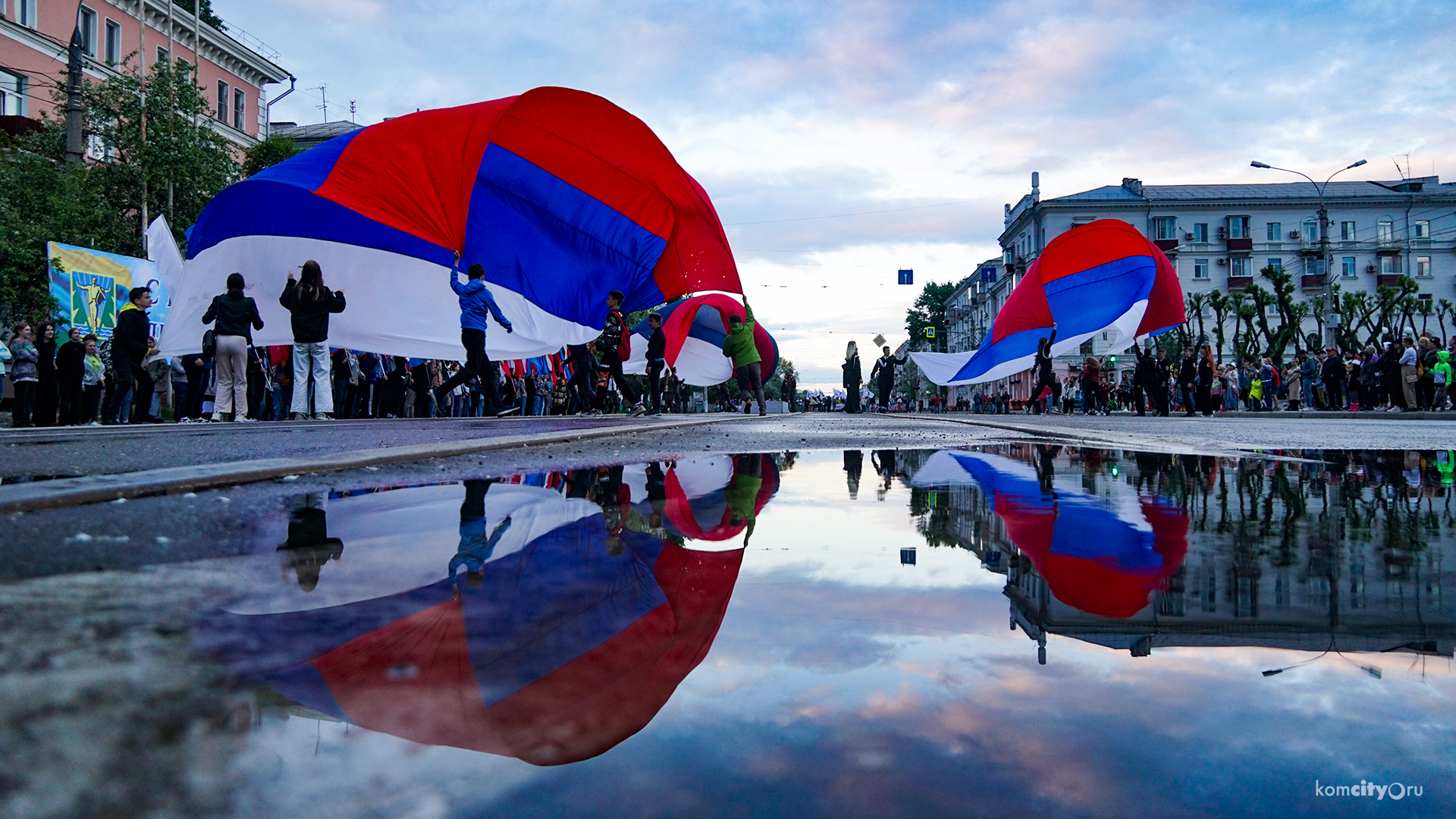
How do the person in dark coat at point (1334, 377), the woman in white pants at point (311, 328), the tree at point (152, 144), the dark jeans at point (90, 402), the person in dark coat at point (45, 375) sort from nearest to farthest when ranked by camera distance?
the woman in white pants at point (311, 328) → the person in dark coat at point (45, 375) → the dark jeans at point (90, 402) → the person in dark coat at point (1334, 377) → the tree at point (152, 144)

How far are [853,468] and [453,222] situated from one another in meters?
13.4

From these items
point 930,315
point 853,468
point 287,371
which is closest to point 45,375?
point 287,371

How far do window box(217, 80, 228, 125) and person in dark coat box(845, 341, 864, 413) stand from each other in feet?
106

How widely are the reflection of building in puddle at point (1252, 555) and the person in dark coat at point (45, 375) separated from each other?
49.2ft

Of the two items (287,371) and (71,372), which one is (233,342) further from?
(287,371)

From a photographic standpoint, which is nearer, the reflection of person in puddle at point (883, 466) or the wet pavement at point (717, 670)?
the wet pavement at point (717, 670)

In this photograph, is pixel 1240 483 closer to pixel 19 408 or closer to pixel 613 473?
pixel 613 473

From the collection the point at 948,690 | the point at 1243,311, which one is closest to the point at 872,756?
the point at 948,690

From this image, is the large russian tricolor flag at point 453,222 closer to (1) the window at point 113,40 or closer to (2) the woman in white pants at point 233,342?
(2) the woman in white pants at point 233,342

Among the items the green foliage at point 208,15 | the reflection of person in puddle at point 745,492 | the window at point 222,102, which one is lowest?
the reflection of person in puddle at point 745,492

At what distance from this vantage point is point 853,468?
4.82 m

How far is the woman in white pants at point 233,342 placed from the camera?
1176 centimetres

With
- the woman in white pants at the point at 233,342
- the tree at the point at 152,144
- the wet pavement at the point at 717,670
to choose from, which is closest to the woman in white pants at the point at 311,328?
the woman in white pants at the point at 233,342

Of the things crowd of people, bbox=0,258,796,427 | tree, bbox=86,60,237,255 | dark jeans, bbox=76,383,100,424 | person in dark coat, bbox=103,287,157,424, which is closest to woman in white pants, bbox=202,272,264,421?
crowd of people, bbox=0,258,796,427
